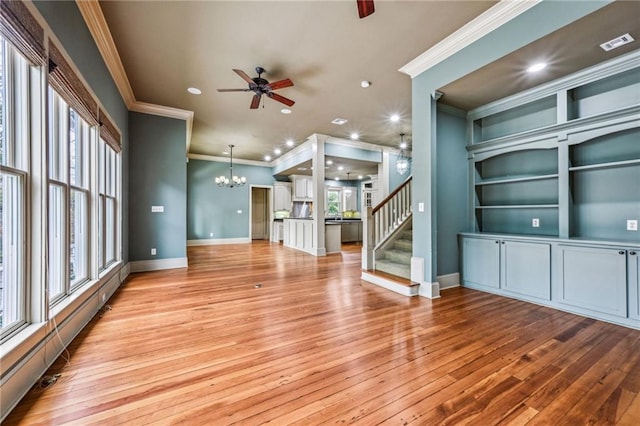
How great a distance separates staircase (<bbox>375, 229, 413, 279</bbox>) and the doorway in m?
7.46

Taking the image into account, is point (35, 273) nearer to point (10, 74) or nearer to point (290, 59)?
point (10, 74)

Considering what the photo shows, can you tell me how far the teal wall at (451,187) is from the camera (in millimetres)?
3779

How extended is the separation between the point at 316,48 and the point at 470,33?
174 centimetres

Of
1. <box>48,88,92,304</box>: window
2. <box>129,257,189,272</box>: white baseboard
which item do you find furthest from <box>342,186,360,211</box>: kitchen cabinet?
<box>48,88,92,304</box>: window

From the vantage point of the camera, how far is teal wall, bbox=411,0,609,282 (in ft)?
7.80

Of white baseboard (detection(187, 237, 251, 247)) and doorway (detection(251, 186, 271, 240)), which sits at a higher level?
doorway (detection(251, 186, 271, 240))

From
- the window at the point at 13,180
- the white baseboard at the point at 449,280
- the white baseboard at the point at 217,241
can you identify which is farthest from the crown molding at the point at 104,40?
the white baseboard at the point at 217,241

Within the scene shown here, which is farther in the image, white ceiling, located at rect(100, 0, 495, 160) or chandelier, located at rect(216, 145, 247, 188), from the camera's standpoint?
chandelier, located at rect(216, 145, 247, 188)

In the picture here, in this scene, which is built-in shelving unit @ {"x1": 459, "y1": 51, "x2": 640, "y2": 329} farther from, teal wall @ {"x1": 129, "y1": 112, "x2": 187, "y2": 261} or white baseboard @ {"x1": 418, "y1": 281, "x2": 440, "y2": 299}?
teal wall @ {"x1": 129, "y1": 112, "x2": 187, "y2": 261}

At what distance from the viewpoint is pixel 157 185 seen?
509 cm

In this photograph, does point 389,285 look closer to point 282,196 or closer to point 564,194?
point 564,194

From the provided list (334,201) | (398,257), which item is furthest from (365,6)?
(334,201)

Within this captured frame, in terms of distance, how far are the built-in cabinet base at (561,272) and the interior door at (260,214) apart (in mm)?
8837

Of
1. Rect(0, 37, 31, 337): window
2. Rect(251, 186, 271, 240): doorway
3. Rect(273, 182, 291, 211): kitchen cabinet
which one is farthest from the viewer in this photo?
Rect(251, 186, 271, 240): doorway
